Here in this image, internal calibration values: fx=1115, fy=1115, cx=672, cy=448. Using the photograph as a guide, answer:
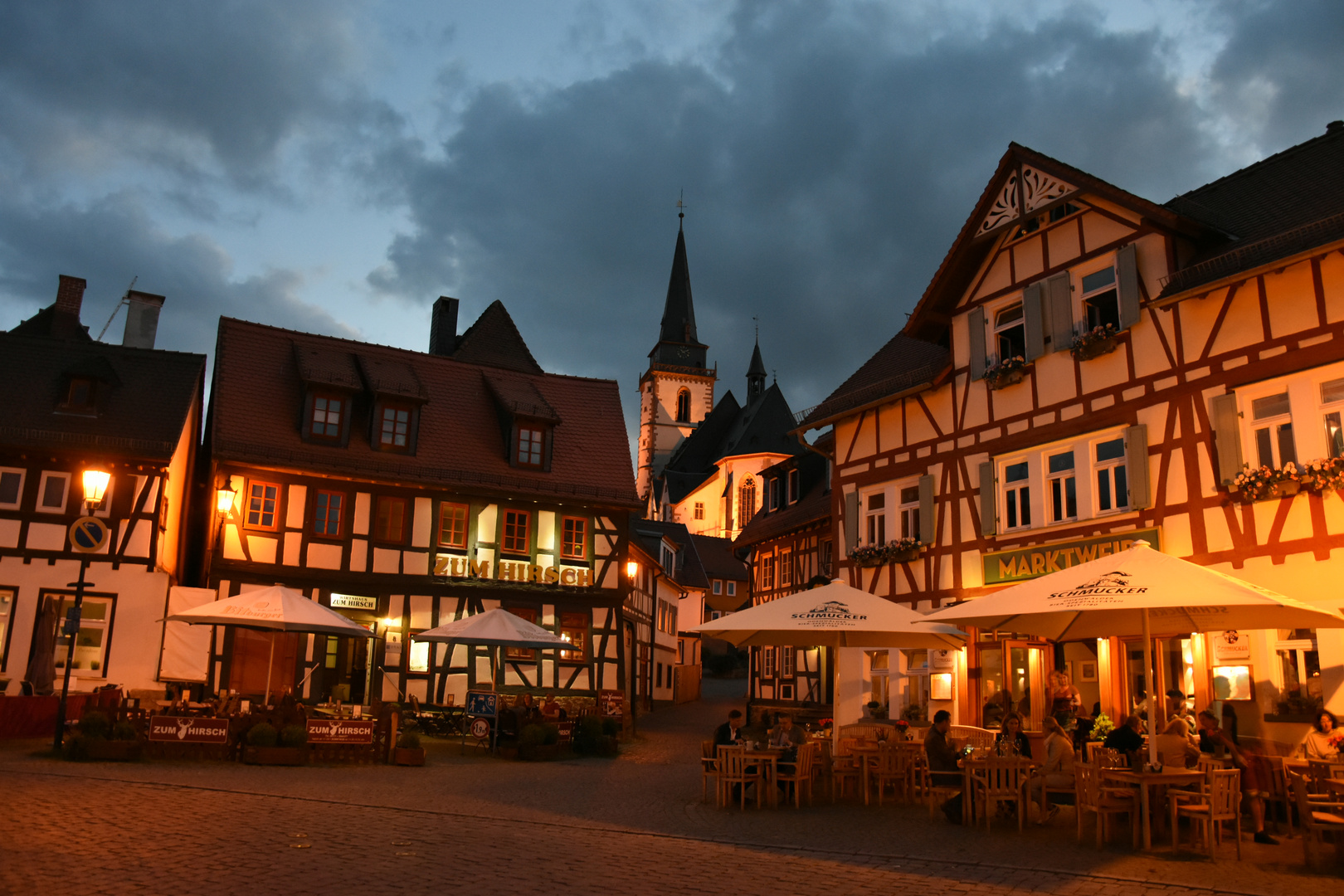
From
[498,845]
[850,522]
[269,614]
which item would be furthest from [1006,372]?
[269,614]

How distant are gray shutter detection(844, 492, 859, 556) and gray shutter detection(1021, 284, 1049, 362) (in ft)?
16.1

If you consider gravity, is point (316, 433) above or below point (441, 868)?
above

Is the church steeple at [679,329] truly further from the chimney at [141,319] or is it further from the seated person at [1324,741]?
the seated person at [1324,741]

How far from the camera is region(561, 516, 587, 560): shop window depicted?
91.7 feet

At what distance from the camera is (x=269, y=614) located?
57.5ft

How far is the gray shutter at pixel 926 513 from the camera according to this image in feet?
64.3

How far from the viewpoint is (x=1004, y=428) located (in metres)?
18.5

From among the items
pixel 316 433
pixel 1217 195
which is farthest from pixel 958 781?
pixel 316 433

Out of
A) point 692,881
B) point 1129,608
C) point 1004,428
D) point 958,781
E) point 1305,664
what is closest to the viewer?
point 692,881

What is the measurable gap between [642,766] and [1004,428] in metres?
8.38

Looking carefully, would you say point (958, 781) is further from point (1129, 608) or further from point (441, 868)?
point (441, 868)

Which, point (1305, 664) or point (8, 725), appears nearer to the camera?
point (1305, 664)

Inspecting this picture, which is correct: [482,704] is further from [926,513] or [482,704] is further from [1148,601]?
[1148,601]

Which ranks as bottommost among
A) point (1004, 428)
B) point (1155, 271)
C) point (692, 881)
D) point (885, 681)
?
point (692, 881)
